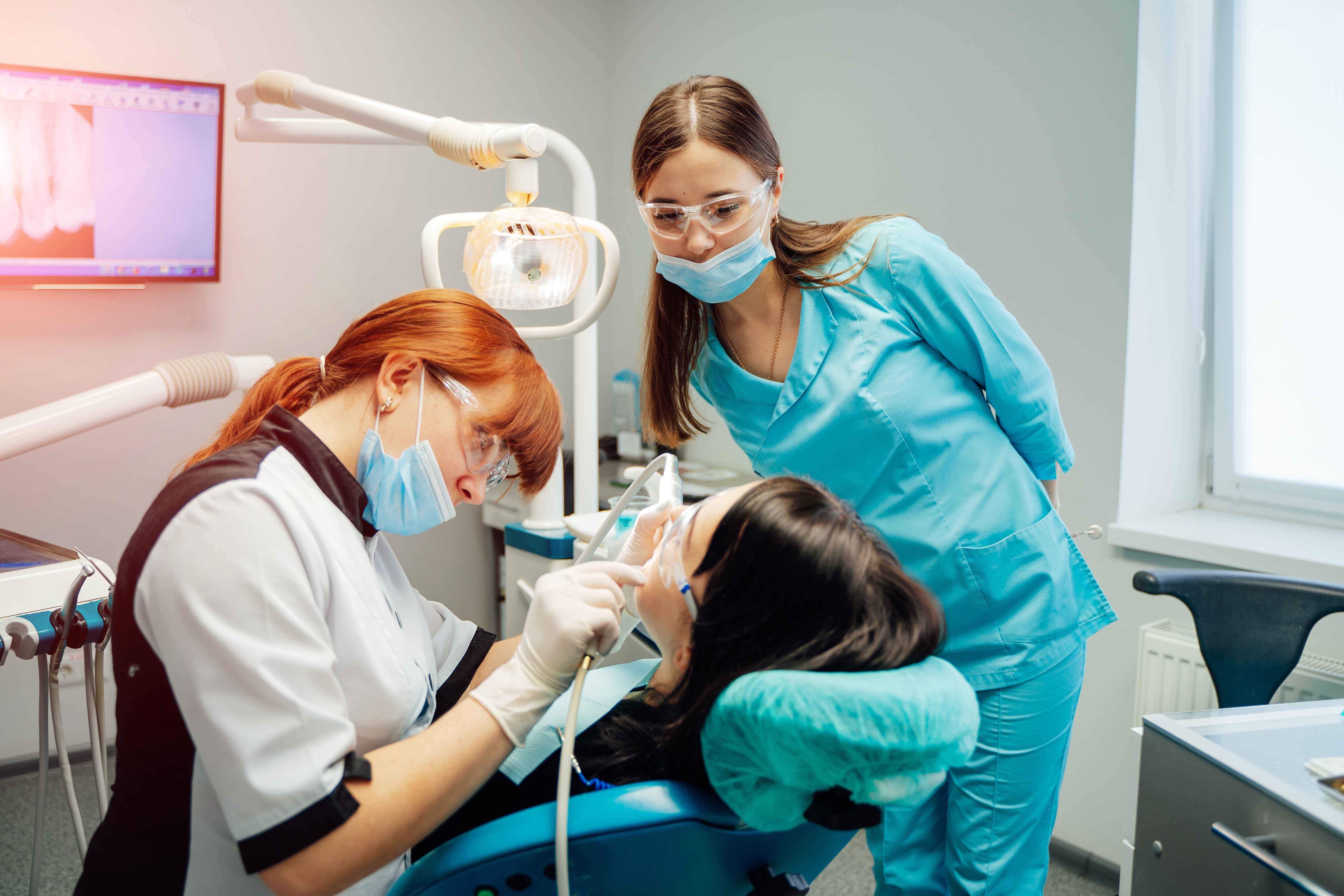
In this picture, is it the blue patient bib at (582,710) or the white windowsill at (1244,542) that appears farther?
the white windowsill at (1244,542)

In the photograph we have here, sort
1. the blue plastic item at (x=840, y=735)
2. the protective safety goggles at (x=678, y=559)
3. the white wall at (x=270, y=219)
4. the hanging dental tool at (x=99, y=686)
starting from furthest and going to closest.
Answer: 1. the white wall at (x=270, y=219)
2. the hanging dental tool at (x=99, y=686)
3. the protective safety goggles at (x=678, y=559)
4. the blue plastic item at (x=840, y=735)

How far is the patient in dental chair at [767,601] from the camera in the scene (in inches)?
34.9

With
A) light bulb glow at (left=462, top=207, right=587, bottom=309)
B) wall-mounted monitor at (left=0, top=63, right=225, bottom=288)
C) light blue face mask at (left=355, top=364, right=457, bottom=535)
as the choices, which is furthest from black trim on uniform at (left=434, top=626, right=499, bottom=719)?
wall-mounted monitor at (left=0, top=63, right=225, bottom=288)

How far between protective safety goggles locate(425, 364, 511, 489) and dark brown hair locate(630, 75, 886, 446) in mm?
363

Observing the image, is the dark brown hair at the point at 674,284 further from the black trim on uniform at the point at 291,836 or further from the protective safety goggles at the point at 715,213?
the black trim on uniform at the point at 291,836

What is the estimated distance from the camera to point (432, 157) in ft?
9.65

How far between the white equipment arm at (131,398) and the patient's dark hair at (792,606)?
99 centimetres

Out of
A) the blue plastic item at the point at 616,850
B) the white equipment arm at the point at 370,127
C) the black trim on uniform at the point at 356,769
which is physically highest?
the white equipment arm at the point at 370,127

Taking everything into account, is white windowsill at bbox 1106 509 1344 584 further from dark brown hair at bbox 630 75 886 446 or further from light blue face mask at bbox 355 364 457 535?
light blue face mask at bbox 355 364 457 535

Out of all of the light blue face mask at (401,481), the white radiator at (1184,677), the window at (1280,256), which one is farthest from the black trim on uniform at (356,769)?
the window at (1280,256)

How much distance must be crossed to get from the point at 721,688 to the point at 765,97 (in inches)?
87.6

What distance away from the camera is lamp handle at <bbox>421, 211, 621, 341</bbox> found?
1.56 meters

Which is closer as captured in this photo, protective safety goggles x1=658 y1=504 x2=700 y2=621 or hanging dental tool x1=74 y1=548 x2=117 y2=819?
protective safety goggles x1=658 y1=504 x2=700 y2=621

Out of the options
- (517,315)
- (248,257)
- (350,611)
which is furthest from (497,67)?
(350,611)
